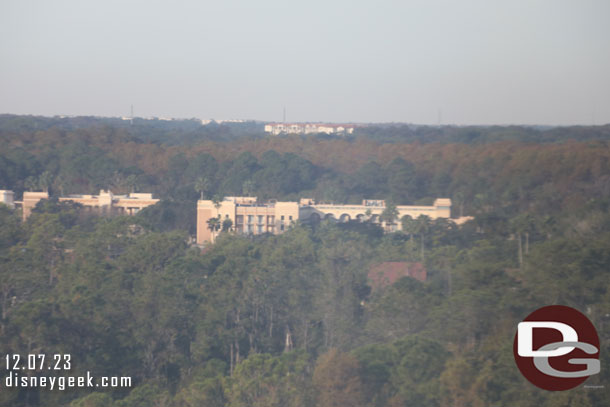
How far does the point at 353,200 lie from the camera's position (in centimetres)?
3812

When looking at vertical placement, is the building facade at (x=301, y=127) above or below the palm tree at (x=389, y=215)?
above

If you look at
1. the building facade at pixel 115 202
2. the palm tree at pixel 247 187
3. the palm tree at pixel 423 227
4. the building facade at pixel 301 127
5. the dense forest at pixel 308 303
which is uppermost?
the building facade at pixel 301 127

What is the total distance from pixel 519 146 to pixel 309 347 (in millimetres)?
25748

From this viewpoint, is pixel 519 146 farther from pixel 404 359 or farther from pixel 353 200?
pixel 404 359

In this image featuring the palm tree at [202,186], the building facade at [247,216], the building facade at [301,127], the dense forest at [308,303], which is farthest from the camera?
the building facade at [301,127]

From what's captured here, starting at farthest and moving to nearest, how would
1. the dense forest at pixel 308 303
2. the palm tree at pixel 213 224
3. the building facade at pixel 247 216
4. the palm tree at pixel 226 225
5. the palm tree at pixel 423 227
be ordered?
1. the building facade at pixel 247 216
2. the palm tree at pixel 226 225
3. the palm tree at pixel 213 224
4. the palm tree at pixel 423 227
5. the dense forest at pixel 308 303

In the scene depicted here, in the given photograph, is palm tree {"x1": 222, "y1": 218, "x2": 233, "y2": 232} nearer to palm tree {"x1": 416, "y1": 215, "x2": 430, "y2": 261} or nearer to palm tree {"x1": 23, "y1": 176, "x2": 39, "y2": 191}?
palm tree {"x1": 416, "y1": 215, "x2": 430, "y2": 261}

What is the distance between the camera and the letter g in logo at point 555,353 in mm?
10031

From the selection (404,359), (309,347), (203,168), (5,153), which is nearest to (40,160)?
(5,153)

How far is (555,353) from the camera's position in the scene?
32.5ft

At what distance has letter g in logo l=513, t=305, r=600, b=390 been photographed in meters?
10.0

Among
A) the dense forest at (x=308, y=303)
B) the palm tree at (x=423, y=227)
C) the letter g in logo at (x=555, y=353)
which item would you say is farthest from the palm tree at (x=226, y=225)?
the letter g in logo at (x=555, y=353)

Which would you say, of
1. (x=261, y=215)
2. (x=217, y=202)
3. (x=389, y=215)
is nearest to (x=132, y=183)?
(x=217, y=202)

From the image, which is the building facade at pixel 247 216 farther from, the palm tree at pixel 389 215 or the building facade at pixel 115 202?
the palm tree at pixel 389 215
